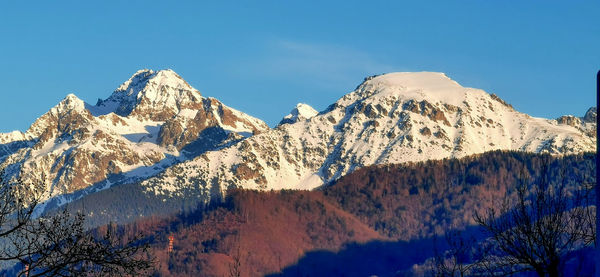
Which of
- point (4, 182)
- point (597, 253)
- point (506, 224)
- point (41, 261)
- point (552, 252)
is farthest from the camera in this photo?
point (506, 224)

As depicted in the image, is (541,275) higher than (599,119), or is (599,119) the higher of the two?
(599,119)

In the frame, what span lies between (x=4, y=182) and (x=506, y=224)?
2664 centimetres

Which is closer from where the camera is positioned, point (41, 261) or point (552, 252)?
point (41, 261)

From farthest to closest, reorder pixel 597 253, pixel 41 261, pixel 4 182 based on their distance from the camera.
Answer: pixel 4 182, pixel 41 261, pixel 597 253

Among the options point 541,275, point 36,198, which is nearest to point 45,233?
point 36,198

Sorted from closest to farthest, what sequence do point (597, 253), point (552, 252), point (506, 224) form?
point (597, 253) < point (552, 252) < point (506, 224)

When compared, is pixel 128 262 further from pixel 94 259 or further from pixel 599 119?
pixel 599 119

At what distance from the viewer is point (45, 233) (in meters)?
53.0

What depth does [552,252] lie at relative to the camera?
57.6 meters

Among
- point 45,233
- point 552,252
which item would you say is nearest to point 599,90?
point 552,252

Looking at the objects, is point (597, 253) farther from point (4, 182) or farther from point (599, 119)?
point (4, 182)

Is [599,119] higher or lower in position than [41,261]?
higher

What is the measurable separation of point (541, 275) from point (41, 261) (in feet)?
78.7

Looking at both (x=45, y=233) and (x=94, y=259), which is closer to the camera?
(x=94, y=259)
